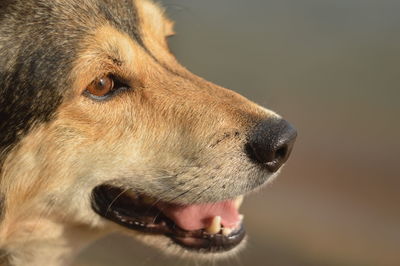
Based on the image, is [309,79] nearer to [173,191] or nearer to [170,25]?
[170,25]

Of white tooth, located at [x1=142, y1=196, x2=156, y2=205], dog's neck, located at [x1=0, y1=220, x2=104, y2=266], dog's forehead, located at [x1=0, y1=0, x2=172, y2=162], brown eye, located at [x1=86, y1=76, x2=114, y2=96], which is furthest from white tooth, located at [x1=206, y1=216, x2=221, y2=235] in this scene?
dog's forehead, located at [x1=0, y1=0, x2=172, y2=162]

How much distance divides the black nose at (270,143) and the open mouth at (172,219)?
0.48 m

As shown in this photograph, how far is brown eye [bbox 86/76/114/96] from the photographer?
345 centimetres

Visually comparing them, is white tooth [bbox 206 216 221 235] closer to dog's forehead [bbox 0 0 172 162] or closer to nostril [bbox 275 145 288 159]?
nostril [bbox 275 145 288 159]

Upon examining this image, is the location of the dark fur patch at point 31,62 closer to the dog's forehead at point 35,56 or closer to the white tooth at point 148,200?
the dog's forehead at point 35,56

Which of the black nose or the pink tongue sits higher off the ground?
the black nose

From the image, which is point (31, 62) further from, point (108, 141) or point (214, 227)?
point (214, 227)

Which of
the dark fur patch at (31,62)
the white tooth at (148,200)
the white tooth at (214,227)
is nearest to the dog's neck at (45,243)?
the white tooth at (148,200)

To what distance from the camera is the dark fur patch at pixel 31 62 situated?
3.38 metres

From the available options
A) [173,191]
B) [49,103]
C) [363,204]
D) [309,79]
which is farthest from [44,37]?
[309,79]

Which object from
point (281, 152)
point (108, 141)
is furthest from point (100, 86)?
point (281, 152)

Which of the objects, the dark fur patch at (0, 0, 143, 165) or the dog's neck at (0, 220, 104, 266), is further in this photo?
the dog's neck at (0, 220, 104, 266)

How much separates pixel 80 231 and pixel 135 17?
1.34 metres

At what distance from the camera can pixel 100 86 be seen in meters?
3.47
